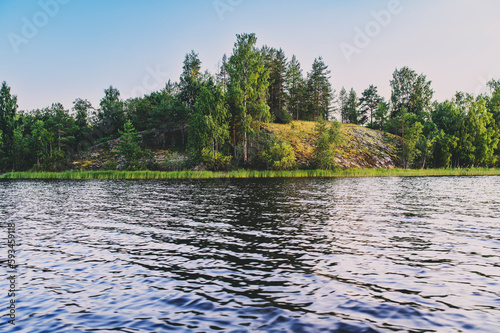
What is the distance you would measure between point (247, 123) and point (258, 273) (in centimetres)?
5993

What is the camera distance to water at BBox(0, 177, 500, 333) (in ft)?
22.2

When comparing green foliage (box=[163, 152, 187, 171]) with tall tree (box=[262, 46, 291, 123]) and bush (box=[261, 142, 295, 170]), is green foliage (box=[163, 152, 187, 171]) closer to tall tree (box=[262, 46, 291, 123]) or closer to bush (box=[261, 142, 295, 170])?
bush (box=[261, 142, 295, 170])

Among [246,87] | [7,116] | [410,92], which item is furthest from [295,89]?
[7,116]

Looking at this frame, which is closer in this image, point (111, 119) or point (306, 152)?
point (306, 152)

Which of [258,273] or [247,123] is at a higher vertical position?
[247,123]

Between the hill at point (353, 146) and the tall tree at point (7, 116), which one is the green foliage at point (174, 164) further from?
the tall tree at point (7, 116)

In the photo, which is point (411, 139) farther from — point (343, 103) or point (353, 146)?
point (343, 103)

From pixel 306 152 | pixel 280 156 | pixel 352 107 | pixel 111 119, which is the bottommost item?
pixel 280 156

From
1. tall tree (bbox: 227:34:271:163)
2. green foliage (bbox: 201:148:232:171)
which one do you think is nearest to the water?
green foliage (bbox: 201:148:232:171)

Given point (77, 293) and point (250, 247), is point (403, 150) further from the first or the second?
point (77, 293)

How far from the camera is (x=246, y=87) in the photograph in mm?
69375

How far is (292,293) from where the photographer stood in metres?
8.12

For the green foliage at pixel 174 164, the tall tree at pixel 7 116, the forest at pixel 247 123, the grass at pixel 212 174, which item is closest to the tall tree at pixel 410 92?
the forest at pixel 247 123

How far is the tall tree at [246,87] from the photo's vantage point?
6894 centimetres
